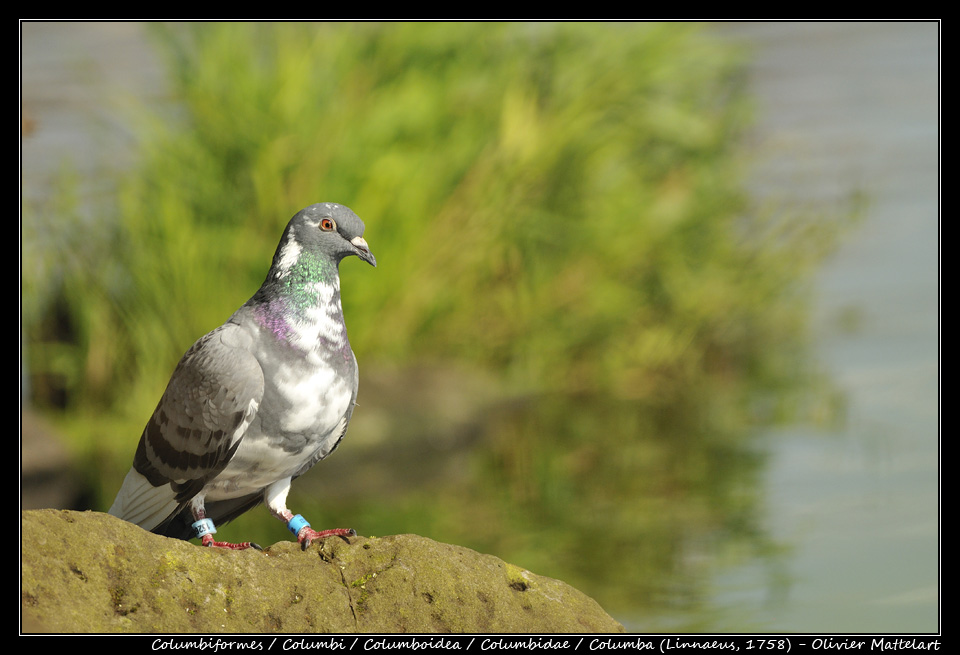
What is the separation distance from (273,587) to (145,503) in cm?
64

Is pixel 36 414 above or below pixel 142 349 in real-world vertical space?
below

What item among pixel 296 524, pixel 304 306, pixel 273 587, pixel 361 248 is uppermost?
pixel 361 248

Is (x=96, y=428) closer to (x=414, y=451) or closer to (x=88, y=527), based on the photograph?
(x=414, y=451)

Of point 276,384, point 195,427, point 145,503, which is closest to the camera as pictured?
point 276,384

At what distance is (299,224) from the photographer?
2930 mm

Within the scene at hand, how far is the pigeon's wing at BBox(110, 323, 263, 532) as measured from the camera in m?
2.92

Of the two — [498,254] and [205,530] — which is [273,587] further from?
[498,254]

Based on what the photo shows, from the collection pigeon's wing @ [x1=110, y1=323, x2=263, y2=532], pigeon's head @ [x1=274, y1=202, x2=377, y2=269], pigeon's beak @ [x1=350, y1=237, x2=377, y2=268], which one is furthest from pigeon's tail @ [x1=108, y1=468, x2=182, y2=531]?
pigeon's beak @ [x1=350, y1=237, x2=377, y2=268]

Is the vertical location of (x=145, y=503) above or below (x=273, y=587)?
above

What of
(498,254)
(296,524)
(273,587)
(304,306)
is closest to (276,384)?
(304,306)

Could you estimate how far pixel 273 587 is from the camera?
2771mm

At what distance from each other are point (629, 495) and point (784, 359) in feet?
19.3

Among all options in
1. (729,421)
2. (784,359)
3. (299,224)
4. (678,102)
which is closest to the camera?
(299,224)

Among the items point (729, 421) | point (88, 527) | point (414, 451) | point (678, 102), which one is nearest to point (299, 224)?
point (88, 527)
